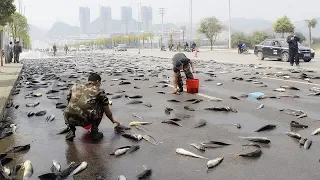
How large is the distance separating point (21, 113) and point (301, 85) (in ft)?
31.9

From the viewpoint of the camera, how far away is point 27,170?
5070 millimetres

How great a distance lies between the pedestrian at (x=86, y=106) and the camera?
6.66 metres

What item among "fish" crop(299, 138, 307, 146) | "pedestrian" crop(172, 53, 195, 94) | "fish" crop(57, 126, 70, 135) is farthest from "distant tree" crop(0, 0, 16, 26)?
"fish" crop(299, 138, 307, 146)

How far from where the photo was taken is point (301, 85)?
1373cm

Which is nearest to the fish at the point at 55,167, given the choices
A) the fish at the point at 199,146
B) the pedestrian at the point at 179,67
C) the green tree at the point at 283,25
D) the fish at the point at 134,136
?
the fish at the point at 134,136

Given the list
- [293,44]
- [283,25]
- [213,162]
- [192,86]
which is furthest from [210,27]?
[213,162]

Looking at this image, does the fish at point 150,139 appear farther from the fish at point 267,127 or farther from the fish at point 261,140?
the fish at point 267,127

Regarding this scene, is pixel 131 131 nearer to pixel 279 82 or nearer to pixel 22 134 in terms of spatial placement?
pixel 22 134

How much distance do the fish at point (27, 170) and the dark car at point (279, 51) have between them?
2598cm

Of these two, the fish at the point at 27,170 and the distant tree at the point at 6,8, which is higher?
the distant tree at the point at 6,8

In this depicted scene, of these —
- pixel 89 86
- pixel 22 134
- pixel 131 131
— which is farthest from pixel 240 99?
pixel 22 134

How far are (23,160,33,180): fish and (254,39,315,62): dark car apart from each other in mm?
25977

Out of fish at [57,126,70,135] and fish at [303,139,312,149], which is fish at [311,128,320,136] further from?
fish at [57,126,70,135]

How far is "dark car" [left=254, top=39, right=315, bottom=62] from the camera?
2798 cm
